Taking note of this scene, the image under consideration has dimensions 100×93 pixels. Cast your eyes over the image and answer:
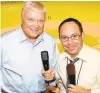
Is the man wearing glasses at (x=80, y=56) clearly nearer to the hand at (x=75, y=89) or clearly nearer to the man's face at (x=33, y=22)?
the hand at (x=75, y=89)

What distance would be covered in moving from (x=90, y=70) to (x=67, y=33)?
1.25 feet

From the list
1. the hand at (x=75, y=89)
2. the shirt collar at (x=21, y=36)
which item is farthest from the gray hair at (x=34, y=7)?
the hand at (x=75, y=89)

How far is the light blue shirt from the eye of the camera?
82.8 inches

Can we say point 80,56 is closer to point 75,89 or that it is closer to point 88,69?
point 88,69

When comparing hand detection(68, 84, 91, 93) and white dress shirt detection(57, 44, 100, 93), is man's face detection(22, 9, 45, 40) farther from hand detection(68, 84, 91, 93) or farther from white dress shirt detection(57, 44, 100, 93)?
hand detection(68, 84, 91, 93)

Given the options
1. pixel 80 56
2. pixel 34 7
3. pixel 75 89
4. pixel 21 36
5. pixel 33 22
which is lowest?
pixel 75 89

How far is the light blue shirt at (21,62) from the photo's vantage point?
2.10 m

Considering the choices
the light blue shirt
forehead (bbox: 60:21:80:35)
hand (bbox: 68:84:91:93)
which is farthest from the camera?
the light blue shirt

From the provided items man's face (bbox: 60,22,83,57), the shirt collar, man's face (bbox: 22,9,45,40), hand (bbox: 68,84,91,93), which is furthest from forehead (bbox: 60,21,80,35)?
hand (bbox: 68,84,91,93)

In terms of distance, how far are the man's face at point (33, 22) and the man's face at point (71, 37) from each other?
193mm

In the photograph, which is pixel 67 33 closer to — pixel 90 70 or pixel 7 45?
pixel 90 70

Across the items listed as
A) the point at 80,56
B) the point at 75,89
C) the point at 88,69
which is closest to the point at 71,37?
the point at 80,56

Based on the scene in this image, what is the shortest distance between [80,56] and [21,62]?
20.9 inches

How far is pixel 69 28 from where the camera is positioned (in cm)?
196
